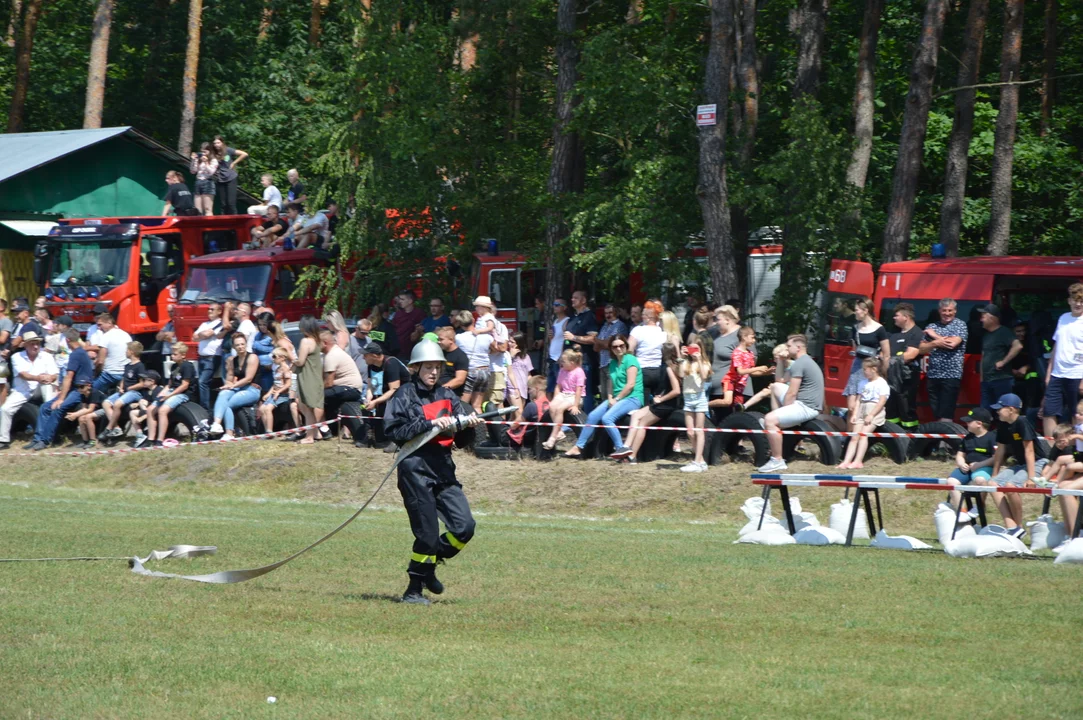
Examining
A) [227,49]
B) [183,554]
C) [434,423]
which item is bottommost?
[183,554]

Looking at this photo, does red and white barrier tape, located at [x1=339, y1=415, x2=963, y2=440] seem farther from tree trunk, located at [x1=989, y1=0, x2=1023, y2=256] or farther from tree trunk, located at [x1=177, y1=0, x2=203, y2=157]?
tree trunk, located at [x1=177, y1=0, x2=203, y2=157]

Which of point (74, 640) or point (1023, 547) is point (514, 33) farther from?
point (74, 640)

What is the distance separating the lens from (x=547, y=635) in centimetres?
863

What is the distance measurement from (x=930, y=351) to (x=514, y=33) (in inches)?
436

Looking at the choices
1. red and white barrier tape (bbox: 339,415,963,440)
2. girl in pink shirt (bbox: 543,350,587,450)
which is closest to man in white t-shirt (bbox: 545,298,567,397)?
girl in pink shirt (bbox: 543,350,587,450)

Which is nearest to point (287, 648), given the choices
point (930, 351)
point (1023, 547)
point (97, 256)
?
point (1023, 547)

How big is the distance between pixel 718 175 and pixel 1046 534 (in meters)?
9.59

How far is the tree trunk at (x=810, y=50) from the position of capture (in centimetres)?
2362

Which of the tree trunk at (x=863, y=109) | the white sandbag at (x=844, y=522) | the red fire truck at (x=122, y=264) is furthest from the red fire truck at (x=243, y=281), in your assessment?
the white sandbag at (x=844, y=522)

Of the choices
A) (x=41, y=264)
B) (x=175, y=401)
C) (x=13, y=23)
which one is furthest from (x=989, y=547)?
(x=13, y=23)

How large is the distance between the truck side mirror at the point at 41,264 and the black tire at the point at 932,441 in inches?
721

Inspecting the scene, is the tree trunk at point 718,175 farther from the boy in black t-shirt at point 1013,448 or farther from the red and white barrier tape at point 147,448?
the boy in black t-shirt at point 1013,448

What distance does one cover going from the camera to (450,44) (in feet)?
84.9

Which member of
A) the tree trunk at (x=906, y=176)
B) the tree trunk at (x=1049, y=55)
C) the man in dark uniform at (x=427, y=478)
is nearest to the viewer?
the man in dark uniform at (x=427, y=478)
